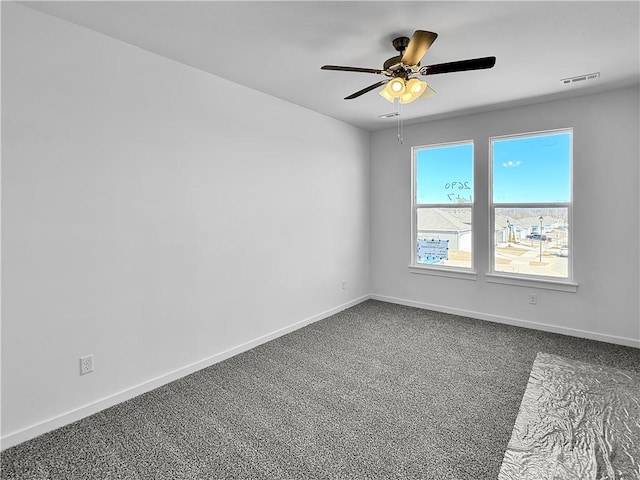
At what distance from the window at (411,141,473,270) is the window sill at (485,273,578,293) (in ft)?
1.14

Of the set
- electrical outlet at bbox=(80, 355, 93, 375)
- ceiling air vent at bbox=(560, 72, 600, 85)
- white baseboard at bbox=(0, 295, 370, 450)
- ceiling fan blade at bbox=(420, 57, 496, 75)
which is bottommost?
white baseboard at bbox=(0, 295, 370, 450)

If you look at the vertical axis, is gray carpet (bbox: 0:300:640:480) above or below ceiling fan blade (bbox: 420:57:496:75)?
below

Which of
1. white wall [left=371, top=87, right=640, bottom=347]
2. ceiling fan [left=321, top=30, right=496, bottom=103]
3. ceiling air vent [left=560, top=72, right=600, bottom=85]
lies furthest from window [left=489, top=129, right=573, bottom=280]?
ceiling fan [left=321, top=30, right=496, bottom=103]

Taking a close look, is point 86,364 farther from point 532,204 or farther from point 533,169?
point 533,169

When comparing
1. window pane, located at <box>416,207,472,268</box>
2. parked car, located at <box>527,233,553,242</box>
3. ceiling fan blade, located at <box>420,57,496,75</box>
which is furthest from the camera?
window pane, located at <box>416,207,472,268</box>

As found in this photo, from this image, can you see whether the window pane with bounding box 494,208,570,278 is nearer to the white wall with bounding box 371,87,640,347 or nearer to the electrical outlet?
the white wall with bounding box 371,87,640,347

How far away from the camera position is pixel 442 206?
4945mm

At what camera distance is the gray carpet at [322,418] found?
6.45 ft

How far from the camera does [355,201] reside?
17.1 ft

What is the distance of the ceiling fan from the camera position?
215cm

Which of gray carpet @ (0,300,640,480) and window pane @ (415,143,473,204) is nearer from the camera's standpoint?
gray carpet @ (0,300,640,480)

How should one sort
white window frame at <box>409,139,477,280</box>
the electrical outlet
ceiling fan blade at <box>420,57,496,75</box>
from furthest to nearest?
white window frame at <box>409,139,477,280</box> → the electrical outlet → ceiling fan blade at <box>420,57,496,75</box>

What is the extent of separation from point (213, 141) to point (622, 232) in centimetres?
418

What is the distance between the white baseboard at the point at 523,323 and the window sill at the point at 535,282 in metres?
0.44
